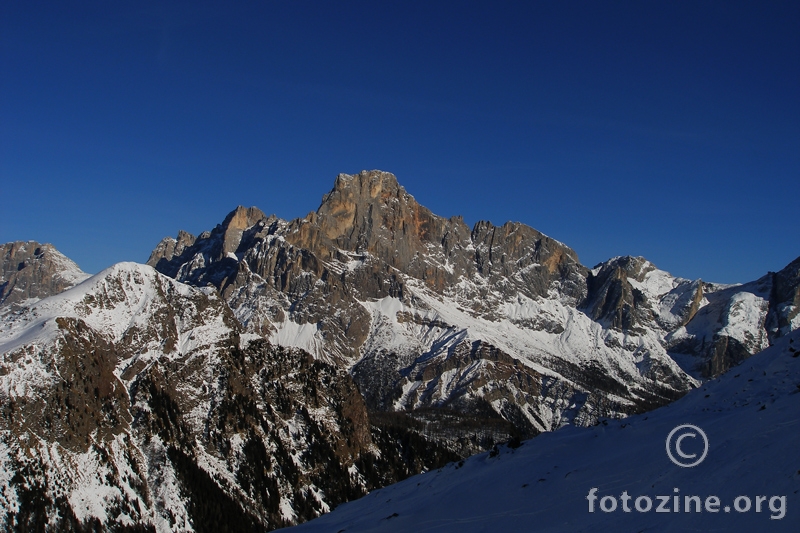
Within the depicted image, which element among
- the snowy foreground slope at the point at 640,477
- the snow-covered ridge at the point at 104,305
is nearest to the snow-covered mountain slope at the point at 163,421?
the snow-covered ridge at the point at 104,305

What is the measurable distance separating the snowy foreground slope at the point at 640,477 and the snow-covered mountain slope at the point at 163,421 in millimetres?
90955

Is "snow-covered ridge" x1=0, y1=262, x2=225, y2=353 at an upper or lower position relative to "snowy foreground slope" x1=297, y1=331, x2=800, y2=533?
upper

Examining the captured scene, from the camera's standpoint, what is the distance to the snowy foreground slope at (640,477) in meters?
19.4

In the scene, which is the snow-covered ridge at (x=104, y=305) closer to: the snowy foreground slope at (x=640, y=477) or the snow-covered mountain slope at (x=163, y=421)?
the snow-covered mountain slope at (x=163, y=421)

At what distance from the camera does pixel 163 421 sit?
13375cm

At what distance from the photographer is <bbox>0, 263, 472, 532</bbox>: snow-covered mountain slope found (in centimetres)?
11138

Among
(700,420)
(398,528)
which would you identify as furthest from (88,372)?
(700,420)

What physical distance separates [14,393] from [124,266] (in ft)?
179

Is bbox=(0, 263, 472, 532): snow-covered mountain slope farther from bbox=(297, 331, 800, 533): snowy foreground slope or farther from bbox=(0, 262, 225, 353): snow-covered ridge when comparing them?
bbox=(297, 331, 800, 533): snowy foreground slope

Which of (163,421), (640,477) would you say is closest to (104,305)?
(163,421)

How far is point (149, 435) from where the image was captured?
129250mm

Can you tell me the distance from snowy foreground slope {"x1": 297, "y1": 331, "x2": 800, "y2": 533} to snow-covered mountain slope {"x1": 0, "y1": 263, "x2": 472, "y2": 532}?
9096cm

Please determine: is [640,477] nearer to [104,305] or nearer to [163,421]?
[163,421]

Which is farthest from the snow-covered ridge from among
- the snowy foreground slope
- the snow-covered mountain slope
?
the snowy foreground slope
